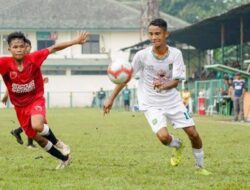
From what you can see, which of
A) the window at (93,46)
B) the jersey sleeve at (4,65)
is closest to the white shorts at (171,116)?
the jersey sleeve at (4,65)

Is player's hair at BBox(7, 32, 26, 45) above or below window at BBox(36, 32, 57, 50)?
below

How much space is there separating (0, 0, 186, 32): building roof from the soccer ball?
51.8m

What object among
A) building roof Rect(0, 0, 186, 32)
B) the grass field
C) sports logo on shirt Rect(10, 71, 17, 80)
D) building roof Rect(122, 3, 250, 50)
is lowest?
the grass field

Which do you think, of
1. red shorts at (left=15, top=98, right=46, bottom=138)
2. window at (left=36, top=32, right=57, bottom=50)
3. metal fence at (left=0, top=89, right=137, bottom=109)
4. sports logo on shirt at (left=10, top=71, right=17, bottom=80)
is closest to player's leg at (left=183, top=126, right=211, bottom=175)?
red shorts at (left=15, top=98, right=46, bottom=138)

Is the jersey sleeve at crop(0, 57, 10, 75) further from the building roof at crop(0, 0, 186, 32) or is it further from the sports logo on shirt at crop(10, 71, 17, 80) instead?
the building roof at crop(0, 0, 186, 32)

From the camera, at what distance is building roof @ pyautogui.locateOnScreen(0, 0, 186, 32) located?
62.1m

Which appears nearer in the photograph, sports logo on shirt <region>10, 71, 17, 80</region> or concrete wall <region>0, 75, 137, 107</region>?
sports logo on shirt <region>10, 71, 17, 80</region>

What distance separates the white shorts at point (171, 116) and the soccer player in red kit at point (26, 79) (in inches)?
50.2

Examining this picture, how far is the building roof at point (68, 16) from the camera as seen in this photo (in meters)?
62.1

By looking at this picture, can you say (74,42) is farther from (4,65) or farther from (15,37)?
(4,65)

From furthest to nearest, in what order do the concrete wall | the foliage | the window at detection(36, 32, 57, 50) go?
the foliage, the window at detection(36, 32, 57, 50), the concrete wall

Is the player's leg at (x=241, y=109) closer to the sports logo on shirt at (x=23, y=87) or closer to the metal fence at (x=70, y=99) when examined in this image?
the sports logo on shirt at (x=23, y=87)

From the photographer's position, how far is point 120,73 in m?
9.81

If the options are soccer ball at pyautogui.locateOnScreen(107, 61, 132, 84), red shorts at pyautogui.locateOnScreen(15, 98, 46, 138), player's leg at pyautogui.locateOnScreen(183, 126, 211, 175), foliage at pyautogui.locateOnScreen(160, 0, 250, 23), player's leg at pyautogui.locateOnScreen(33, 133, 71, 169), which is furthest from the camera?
foliage at pyautogui.locateOnScreen(160, 0, 250, 23)
